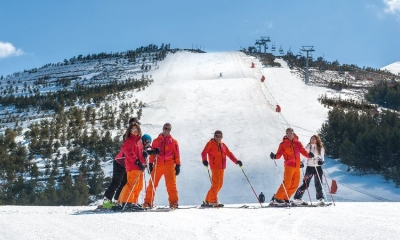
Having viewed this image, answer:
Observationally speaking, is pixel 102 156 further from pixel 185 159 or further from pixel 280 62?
pixel 280 62

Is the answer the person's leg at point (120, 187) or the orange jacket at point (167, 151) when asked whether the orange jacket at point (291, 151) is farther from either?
the person's leg at point (120, 187)

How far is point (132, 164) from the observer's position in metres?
8.87

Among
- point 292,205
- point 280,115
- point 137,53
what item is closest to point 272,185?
point 292,205

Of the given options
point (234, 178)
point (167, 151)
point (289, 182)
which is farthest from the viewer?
point (234, 178)

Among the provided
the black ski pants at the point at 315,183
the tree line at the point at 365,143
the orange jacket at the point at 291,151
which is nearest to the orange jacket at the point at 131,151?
the orange jacket at the point at 291,151

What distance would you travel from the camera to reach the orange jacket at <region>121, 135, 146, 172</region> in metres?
8.86

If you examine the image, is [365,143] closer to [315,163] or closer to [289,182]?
[315,163]

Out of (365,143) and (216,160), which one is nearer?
(216,160)

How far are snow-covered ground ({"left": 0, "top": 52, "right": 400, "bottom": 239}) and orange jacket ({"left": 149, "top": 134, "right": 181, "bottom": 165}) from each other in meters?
1.18

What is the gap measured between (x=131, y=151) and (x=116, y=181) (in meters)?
0.90

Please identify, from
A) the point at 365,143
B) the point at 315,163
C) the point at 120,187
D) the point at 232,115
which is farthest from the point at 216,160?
the point at 232,115

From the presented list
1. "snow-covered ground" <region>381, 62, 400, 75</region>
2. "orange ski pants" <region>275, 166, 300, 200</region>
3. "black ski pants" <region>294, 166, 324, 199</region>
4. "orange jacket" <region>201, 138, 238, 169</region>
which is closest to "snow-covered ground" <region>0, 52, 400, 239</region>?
"black ski pants" <region>294, 166, 324, 199</region>

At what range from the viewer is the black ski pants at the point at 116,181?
927 cm

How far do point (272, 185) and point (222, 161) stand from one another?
22.9 feet
